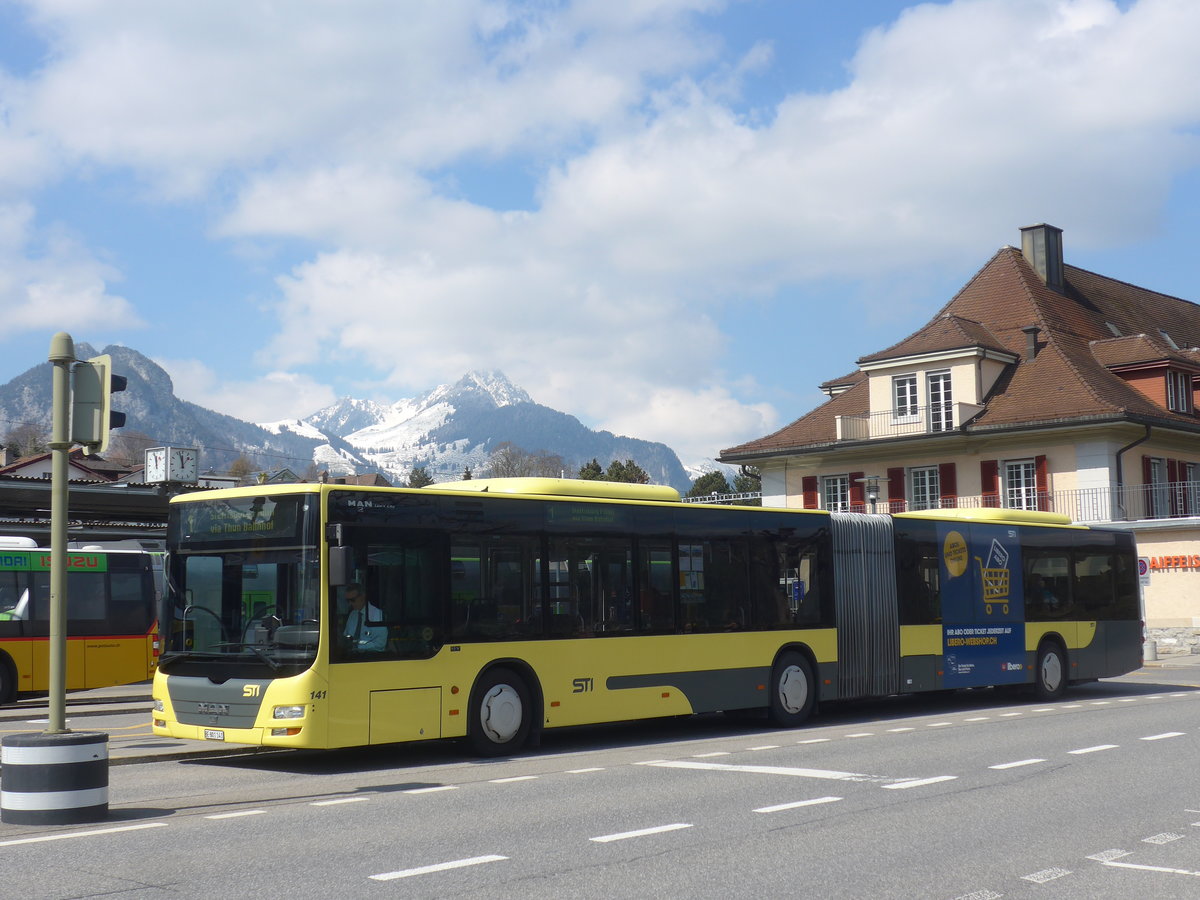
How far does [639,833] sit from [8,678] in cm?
1646

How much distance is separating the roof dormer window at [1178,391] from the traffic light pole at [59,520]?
41.5 metres

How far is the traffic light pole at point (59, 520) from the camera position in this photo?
971 cm

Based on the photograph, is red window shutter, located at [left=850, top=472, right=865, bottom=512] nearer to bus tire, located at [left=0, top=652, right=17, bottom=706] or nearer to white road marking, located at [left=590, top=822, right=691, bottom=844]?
bus tire, located at [left=0, top=652, right=17, bottom=706]

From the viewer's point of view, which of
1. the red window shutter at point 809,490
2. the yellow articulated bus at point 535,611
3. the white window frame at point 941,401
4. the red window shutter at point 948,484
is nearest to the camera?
the yellow articulated bus at point 535,611

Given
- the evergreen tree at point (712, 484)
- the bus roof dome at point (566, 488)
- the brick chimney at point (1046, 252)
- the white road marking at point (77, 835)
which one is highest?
the brick chimney at point (1046, 252)

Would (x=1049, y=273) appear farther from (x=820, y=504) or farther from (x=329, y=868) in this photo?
(x=329, y=868)

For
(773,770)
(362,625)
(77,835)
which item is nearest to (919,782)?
(773,770)

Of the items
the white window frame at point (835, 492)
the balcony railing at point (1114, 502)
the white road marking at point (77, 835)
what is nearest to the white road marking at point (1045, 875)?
the white road marking at point (77, 835)

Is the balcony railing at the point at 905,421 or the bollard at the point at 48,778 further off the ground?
the balcony railing at the point at 905,421

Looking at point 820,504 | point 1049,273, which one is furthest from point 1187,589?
point 1049,273

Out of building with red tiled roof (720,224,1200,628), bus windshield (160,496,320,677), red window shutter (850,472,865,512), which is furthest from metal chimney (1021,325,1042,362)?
bus windshield (160,496,320,677)

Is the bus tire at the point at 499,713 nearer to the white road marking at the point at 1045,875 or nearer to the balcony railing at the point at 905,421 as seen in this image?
the white road marking at the point at 1045,875

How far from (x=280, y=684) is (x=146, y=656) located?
13123mm

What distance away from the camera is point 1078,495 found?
137 ft
